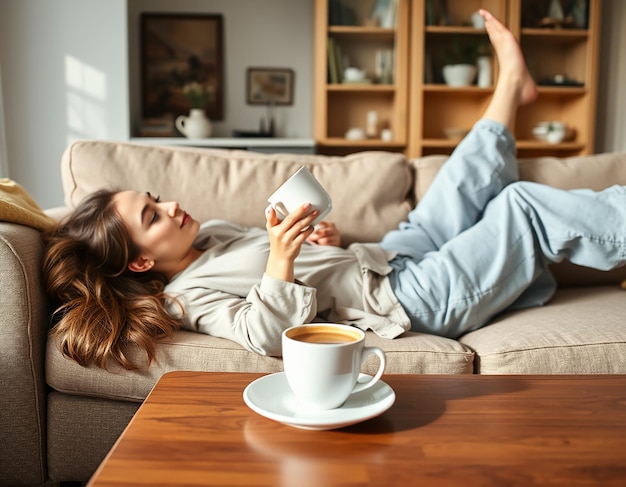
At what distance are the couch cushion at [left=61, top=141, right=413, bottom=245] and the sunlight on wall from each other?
1711 mm

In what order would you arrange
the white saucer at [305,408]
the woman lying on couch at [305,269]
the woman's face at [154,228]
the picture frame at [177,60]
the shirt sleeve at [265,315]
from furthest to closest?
the picture frame at [177,60]
the woman's face at [154,228]
the woman lying on couch at [305,269]
the shirt sleeve at [265,315]
the white saucer at [305,408]

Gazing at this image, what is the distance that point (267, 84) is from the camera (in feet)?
13.5

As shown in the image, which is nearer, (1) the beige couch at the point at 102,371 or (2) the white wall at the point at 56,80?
(1) the beige couch at the point at 102,371

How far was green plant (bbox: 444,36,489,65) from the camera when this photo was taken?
392 centimetres

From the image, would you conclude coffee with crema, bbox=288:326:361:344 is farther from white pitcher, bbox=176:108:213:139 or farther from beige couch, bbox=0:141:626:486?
white pitcher, bbox=176:108:213:139

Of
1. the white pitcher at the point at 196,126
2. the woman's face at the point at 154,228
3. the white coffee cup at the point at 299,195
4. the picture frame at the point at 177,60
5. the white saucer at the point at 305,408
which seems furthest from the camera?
the picture frame at the point at 177,60

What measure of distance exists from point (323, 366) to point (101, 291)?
772mm

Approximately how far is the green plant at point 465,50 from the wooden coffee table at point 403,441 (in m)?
3.32

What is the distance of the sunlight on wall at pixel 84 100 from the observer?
3.42m

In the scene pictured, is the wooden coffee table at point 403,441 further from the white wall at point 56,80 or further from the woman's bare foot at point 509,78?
the white wall at point 56,80

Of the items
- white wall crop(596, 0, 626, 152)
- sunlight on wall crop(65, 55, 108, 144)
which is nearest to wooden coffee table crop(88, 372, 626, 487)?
sunlight on wall crop(65, 55, 108, 144)

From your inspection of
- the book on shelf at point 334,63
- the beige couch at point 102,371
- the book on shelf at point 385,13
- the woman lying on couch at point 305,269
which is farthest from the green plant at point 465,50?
the beige couch at point 102,371

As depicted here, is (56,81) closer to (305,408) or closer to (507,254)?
(507,254)

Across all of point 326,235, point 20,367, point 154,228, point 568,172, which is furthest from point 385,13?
point 20,367
